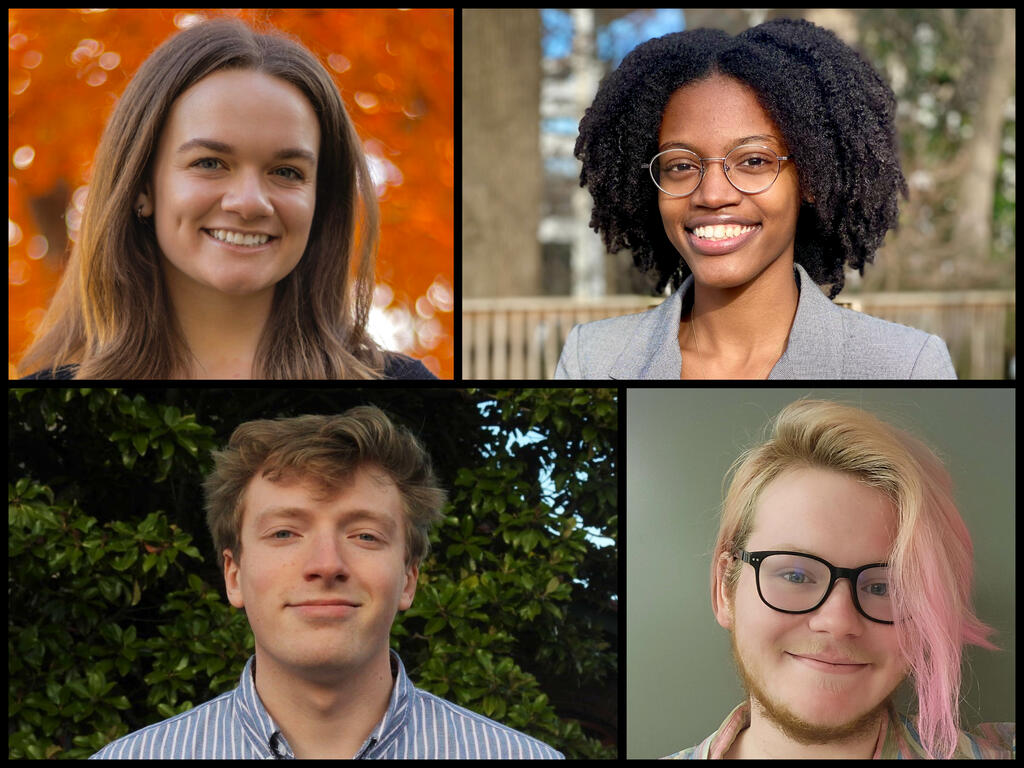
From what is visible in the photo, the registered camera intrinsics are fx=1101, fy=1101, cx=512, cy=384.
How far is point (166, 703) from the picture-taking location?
9.02 ft

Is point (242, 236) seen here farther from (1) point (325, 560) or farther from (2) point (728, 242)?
(2) point (728, 242)

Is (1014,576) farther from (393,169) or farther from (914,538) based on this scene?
(393,169)

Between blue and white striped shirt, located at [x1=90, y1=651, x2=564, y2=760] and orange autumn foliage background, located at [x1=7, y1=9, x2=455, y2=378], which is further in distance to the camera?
orange autumn foliage background, located at [x1=7, y1=9, x2=455, y2=378]

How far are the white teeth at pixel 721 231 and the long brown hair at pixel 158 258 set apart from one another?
2.74 feet

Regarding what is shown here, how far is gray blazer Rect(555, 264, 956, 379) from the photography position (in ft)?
8.56

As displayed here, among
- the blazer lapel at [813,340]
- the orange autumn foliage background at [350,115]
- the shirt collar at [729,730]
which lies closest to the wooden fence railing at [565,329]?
the orange autumn foliage background at [350,115]

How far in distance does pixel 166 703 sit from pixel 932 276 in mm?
7132

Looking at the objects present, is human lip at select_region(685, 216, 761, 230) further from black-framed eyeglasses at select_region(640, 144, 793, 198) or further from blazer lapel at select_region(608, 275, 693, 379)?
blazer lapel at select_region(608, 275, 693, 379)

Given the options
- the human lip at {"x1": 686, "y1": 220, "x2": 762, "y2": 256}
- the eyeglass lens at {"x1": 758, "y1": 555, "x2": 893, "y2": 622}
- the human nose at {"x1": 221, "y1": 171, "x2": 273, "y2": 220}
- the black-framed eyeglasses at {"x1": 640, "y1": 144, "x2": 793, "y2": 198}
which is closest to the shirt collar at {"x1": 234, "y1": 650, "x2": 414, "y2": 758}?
the eyeglass lens at {"x1": 758, "y1": 555, "x2": 893, "y2": 622}

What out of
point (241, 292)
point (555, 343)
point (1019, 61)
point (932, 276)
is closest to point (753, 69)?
point (1019, 61)

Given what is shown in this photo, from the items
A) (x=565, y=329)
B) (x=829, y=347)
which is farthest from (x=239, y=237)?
(x=565, y=329)

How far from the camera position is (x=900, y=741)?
8.52 ft

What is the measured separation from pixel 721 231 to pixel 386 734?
56.3 inches

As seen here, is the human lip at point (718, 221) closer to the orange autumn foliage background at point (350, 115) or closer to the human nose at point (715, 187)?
the human nose at point (715, 187)
